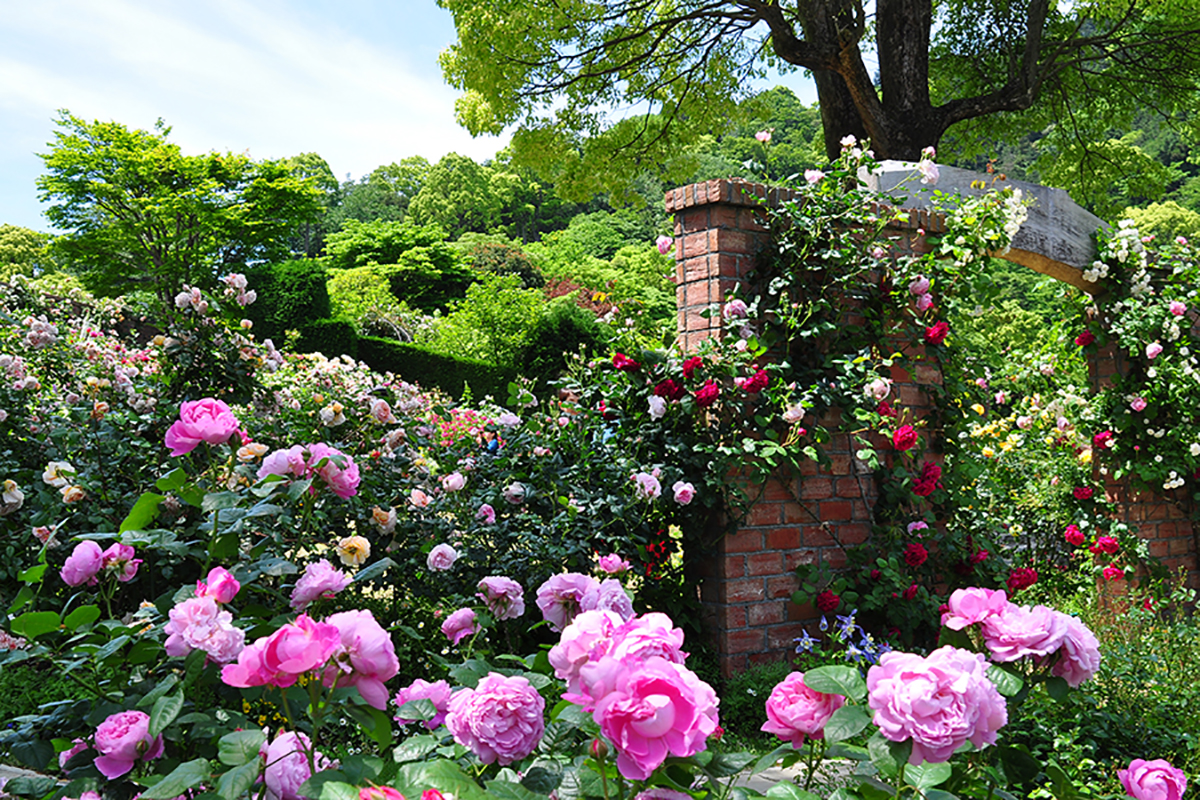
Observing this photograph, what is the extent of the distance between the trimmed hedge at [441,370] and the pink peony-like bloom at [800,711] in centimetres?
1275

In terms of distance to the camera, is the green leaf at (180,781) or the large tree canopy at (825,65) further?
the large tree canopy at (825,65)

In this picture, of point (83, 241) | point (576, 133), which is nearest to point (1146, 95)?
point (576, 133)

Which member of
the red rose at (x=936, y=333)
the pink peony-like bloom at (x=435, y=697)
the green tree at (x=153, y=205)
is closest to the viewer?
the pink peony-like bloom at (x=435, y=697)

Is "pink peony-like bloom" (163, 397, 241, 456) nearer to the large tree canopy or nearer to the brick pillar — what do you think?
the brick pillar

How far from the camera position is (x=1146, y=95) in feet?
28.9

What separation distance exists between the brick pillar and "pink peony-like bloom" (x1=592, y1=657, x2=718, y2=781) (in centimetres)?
227

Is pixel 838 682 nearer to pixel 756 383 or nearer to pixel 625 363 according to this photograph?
pixel 756 383

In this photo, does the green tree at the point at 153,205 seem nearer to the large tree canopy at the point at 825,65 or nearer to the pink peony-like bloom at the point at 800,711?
the large tree canopy at the point at 825,65

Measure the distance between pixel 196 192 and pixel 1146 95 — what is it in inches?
665

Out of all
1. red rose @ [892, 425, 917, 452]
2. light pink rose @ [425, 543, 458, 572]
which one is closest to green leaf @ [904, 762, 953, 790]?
light pink rose @ [425, 543, 458, 572]

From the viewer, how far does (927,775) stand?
3.09ft

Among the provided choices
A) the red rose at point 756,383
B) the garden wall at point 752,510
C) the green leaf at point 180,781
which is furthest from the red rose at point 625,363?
the green leaf at point 180,781

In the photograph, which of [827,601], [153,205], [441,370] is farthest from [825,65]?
[153,205]

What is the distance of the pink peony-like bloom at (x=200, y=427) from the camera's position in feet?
4.72
